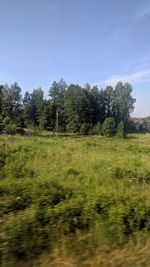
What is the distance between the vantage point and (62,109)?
276ft

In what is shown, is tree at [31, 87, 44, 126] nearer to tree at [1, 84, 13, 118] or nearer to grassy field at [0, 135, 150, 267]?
tree at [1, 84, 13, 118]

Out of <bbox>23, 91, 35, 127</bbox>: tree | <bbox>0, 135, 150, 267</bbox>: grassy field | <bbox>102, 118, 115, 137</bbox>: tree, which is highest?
<bbox>23, 91, 35, 127</bbox>: tree

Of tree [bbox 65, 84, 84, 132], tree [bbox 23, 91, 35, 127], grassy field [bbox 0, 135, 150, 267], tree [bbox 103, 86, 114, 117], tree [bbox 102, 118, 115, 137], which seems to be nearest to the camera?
grassy field [bbox 0, 135, 150, 267]

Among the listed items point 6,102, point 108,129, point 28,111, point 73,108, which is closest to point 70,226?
point 108,129

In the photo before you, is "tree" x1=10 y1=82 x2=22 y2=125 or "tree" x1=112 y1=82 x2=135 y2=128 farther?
"tree" x1=112 y1=82 x2=135 y2=128

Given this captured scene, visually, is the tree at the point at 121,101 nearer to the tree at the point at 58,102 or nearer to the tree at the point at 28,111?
the tree at the point at 58,102

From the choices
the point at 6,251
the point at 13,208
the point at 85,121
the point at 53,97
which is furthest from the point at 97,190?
the point at 53,97

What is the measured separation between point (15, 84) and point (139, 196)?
260ft

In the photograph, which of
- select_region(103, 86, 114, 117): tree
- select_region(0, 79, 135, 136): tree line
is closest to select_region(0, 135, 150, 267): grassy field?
select_region(0, 79, 135, 136): tree line

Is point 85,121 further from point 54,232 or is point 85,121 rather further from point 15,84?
point 54,232

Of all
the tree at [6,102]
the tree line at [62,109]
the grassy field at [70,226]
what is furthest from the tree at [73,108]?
the grassy field at [70,226]

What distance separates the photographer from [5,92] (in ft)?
271

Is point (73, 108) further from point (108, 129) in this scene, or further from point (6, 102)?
point (6, 102)

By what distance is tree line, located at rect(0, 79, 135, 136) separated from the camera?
78.1 m
